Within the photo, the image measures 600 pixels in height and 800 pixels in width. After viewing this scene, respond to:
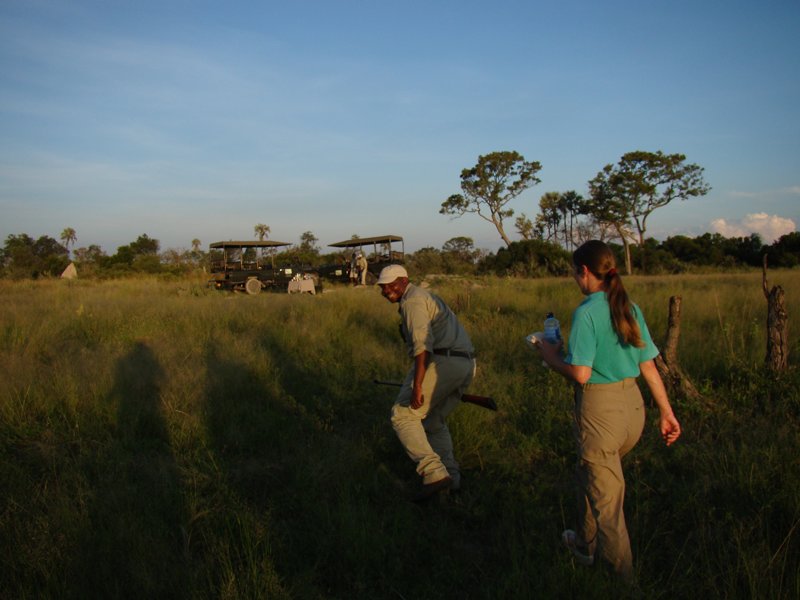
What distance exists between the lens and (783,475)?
3.38 meters

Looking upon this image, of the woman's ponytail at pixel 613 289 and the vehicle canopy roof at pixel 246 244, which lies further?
the vehicle canopy roof at pixel 246 244

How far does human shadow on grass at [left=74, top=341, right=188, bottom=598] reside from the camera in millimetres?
2648

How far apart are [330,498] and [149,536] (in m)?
1.10

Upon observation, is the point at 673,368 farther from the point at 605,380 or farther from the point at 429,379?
the point at 605,380

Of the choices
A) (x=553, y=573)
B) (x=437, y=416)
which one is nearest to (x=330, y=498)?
(x=437, y=416)

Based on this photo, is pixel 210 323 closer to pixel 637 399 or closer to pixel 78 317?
pixel 78 317

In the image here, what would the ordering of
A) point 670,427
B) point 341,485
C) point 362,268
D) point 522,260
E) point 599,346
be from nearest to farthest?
point 599,346
point 670,427
point 341,485
point 362,268
point 522,260

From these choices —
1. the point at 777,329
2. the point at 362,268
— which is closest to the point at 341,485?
the point at 777,329

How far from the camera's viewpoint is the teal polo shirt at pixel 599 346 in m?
2.37

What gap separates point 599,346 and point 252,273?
1941 centimetres

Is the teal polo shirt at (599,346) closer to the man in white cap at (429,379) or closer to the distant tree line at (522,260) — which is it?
the man in white cap at (429,379)

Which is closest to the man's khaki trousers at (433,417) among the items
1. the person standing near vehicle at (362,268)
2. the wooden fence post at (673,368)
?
the wooden fence post at (673,368)

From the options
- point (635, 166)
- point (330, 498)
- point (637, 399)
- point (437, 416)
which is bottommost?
point (330, 498)

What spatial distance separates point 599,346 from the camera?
2426 mm
